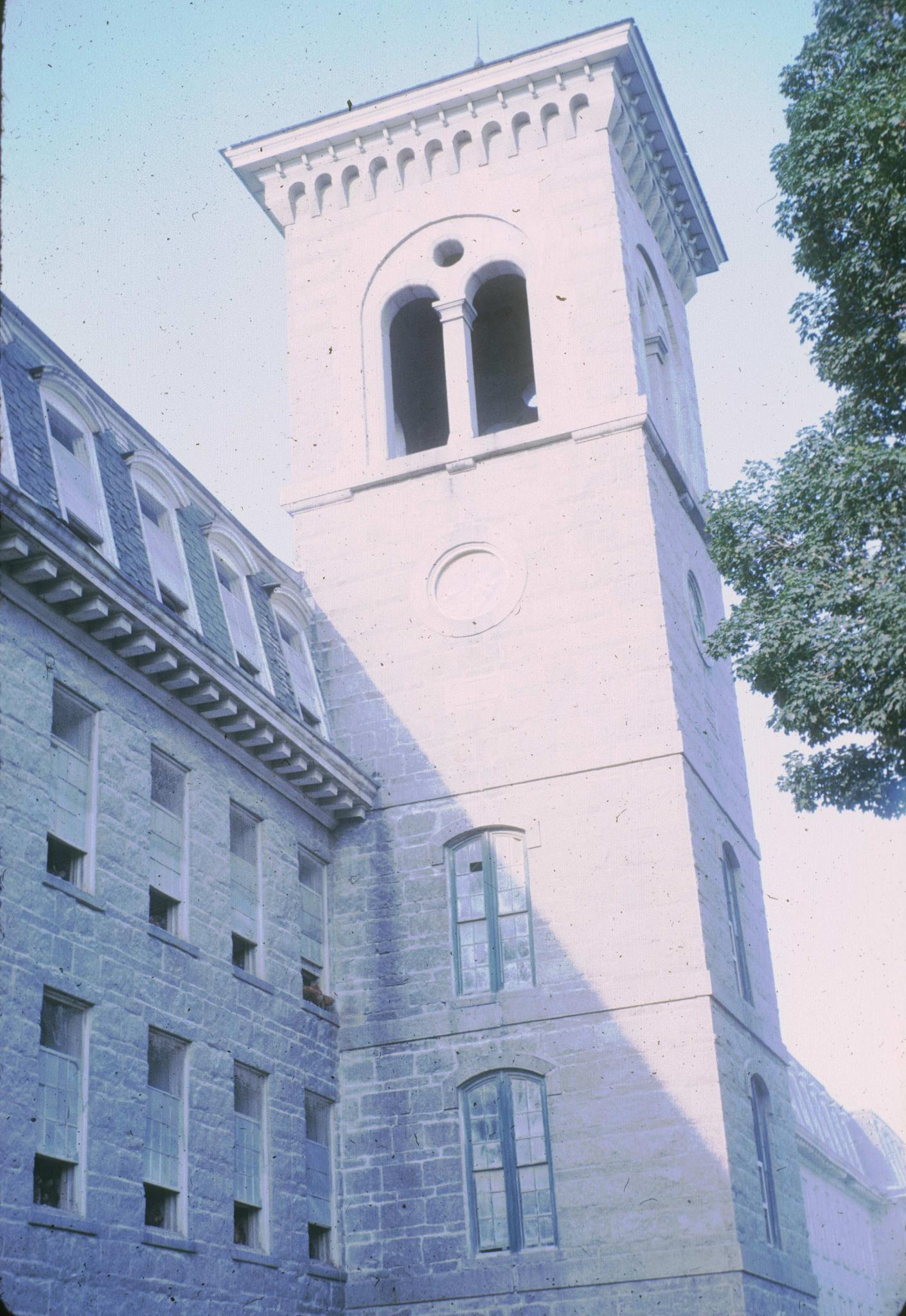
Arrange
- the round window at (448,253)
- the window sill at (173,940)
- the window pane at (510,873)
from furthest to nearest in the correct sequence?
the round window at (448,253)
the window pane at (510,873)
the window sill at (173,940)

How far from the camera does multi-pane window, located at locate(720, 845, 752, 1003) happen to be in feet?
83.9

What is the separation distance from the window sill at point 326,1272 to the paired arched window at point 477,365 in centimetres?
1498

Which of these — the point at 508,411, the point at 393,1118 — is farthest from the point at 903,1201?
the point at 393,1118

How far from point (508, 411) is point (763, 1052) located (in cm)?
1385

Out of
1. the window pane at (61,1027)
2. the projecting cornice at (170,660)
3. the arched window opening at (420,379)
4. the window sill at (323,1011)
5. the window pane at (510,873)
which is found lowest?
the window pane at (61,1027)

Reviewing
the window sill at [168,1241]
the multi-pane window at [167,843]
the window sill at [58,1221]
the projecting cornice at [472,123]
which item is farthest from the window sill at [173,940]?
the projecting cornice at [472,123]

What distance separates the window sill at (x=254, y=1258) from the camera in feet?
63.3

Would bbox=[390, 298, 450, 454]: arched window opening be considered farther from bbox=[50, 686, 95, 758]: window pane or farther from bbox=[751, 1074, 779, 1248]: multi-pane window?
bbox=[50, 686, 95, 758]: window pane

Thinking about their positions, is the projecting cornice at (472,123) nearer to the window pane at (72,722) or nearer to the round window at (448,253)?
the round window at (448,253)

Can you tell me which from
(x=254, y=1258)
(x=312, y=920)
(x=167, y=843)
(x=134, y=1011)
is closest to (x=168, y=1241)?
(x=254, y=1258)

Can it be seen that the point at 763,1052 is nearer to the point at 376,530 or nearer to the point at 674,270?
the point at 376,530

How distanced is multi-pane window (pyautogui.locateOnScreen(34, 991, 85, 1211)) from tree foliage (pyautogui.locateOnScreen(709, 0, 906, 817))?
30.6 feet

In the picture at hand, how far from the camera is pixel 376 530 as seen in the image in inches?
1086

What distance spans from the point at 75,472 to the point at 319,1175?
968 cm
